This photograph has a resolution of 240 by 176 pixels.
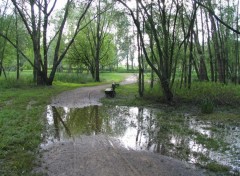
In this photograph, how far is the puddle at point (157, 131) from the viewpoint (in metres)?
7.77

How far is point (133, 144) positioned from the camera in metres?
8.40

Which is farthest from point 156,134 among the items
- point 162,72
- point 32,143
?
point 162,72

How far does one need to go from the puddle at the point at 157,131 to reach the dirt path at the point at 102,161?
19.4 inches

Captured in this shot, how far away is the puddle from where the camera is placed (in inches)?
306

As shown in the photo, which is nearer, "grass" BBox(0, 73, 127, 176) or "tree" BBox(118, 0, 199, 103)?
"grass" BBox(0, 73, 127, 176)

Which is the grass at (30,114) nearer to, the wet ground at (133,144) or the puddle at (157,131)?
the wet ground at (133,144)

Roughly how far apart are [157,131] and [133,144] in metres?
1.88

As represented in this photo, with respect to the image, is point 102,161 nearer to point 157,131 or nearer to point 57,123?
point 157,131

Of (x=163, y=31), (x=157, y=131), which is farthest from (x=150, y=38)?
(x=157, y=131)

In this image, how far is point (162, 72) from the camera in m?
15.5

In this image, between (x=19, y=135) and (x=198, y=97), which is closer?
(x=19, y=135)

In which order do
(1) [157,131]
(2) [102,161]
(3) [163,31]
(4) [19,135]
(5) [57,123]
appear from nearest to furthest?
(2) [102,161], (4) [19,135], (1) [157,131], (5) [57,123], (3) [163,31]

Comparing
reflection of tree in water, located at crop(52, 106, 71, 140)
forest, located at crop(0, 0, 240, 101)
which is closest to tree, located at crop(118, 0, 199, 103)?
forest, located at crop(0, 0, 240, 101)

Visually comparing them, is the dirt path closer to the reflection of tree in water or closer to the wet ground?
the wet ground
